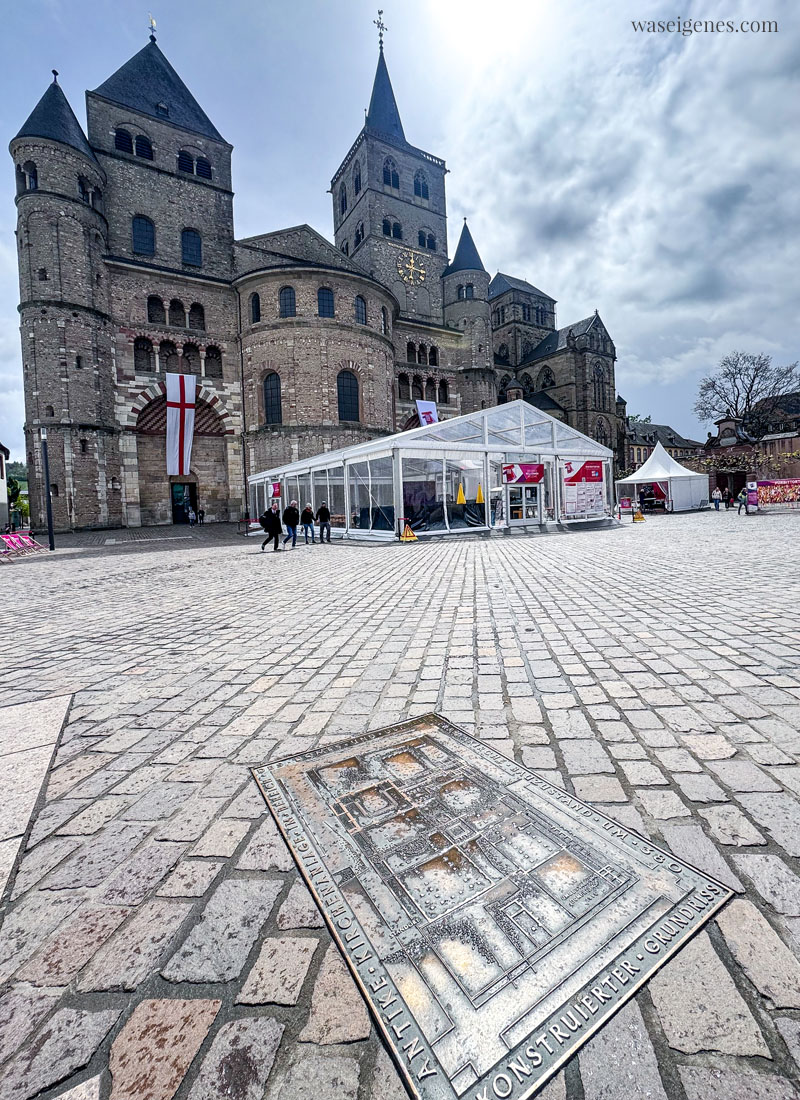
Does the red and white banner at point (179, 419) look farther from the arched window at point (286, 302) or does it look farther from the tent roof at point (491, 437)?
the tent roof at point (491, 437)

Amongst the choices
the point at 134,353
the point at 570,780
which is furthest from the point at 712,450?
the point at 570,780

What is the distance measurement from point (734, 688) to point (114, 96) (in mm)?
41867

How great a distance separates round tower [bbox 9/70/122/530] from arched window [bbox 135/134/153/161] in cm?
454

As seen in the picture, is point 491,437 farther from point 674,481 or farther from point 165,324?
point 165,324

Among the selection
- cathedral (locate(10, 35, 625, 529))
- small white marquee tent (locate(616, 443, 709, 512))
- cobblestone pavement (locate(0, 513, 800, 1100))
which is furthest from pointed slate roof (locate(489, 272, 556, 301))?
cobblestone pavement (locate(0, 513, 800, 1100))

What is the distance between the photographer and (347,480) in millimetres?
17344

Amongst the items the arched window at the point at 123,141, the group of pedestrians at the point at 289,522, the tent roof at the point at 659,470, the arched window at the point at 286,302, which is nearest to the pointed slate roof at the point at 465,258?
the arched window at the point at 286,302

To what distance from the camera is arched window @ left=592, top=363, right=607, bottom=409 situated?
51.6 metres

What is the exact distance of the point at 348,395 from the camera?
94.4 feet

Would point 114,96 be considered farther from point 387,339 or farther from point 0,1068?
point 0,1068

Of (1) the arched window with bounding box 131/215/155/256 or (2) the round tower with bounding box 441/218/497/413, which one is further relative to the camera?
(2) the round tower with bounding box 441/218/497/413

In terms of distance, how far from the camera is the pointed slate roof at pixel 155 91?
95.6ft

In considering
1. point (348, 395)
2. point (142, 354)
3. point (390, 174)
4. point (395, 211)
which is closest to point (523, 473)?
point (348, 395)

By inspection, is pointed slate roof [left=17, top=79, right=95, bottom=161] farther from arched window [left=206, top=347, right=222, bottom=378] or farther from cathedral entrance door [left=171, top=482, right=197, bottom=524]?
cathedral entrance door [left=171, top=482, right=197, bottom=524]
